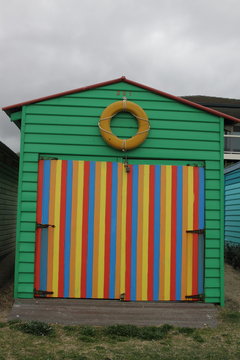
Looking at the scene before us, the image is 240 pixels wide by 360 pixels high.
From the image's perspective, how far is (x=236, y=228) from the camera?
39.5 ft

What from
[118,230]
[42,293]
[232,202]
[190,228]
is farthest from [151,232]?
[232,202]

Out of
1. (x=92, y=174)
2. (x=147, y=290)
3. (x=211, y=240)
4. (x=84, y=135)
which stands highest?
(x=84, y=135)

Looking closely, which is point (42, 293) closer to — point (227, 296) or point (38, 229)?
point (38, 229)

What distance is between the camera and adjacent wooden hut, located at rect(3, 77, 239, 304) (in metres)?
5.86

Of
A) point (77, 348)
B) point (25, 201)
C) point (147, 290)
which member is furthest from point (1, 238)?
point (77, 348)

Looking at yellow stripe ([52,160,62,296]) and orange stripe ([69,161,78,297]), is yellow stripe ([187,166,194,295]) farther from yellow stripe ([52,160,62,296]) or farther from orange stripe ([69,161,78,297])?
yellow stripe ([52,160,62,296])

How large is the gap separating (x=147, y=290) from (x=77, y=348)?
5.99 feet

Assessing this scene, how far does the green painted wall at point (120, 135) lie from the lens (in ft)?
19.4

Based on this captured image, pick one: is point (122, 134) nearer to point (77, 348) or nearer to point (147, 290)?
point (147, 290)

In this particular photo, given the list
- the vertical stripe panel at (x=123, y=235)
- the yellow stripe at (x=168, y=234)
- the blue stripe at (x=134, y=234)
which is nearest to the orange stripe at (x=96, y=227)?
the vertical stripe panel at (x=123, y=235)

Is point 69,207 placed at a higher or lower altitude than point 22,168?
lower

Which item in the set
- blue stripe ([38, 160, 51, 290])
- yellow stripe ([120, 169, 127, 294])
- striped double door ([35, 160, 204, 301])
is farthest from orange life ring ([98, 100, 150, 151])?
blue stripe ([38, 160, 51, 290])

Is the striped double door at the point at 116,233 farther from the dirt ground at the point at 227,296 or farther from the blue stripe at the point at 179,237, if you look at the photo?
the dirt ground at the point at 227,296

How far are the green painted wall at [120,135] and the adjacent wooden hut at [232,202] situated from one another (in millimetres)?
5975
